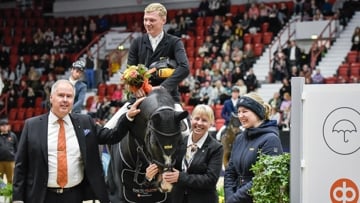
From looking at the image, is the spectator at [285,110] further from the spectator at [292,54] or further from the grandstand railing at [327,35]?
the grandstand railing at [327,35]

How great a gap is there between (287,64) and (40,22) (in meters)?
16.1

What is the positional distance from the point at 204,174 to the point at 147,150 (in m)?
0.72

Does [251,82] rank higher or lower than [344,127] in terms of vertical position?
lower

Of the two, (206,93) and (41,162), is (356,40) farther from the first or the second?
(41,162)

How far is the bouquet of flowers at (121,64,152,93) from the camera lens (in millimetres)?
5832

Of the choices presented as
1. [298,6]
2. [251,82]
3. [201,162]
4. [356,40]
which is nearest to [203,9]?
[298,6]

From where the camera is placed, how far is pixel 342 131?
4.32 m

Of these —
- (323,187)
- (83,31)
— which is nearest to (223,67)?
(83,31)

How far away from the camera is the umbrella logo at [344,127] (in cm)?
432

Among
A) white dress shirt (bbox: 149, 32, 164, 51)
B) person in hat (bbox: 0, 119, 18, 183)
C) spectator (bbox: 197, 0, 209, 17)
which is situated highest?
spectator (bbox: 197, 0, 209, 17)

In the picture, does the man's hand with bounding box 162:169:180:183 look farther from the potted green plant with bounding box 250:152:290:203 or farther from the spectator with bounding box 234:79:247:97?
the spectator with bounding box 234:79:247:97

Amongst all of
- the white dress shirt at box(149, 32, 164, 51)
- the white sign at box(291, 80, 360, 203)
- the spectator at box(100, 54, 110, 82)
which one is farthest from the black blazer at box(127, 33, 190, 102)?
the spectator at box(100, 54, 110, 82)

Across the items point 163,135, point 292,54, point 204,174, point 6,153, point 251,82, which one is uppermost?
point 292,54

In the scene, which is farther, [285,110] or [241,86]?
[241,86]
